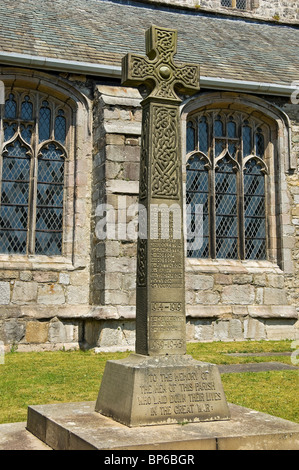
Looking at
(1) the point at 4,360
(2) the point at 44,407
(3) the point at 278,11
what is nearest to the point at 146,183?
(2) the point at 44,407

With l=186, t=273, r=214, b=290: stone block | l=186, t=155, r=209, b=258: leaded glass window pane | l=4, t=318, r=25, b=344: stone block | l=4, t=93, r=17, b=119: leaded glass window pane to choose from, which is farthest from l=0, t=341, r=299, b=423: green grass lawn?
l=4, t=93, r=17, b=119: leaded glass window pane

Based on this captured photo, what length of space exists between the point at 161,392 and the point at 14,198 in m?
7.62

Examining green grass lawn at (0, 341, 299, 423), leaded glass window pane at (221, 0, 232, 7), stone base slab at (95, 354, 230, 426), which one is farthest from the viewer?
leaded glass window pane at (221, 0, 232, 7)

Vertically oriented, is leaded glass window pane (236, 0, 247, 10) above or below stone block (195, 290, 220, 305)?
above

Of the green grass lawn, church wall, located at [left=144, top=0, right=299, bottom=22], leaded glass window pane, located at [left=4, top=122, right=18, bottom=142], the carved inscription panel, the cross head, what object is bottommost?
the green grass lawn

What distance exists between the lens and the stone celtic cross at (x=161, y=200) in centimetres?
431

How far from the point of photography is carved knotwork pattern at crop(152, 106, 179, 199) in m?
4.52

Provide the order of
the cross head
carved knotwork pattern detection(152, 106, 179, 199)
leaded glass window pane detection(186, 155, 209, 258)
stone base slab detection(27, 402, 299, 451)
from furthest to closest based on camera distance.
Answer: leaded glass window pane detection(186, 155, 209, 258) < the cross head < carved knotwork pattern detection(152, 106, 179, 199) < stone base slab detection(27, 402, 299, 451)

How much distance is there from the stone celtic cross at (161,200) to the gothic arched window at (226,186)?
23.2 ft

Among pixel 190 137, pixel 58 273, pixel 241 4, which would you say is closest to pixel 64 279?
pixel 58 273

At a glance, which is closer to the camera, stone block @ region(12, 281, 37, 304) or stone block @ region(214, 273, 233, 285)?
stone block @ region(12, 281, 37, 304)

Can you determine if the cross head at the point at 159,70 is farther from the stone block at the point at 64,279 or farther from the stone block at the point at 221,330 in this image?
the stone block at the point at 221,330

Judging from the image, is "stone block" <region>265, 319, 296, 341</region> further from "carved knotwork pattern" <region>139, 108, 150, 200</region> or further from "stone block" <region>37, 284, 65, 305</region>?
"carved knotwork pattern" <region>139, 108, 150, 200</region>

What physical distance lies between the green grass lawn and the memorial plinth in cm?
122
